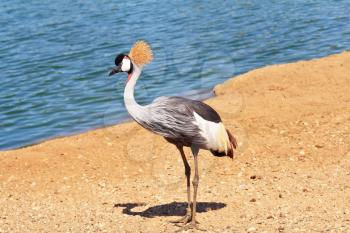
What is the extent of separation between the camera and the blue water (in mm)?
16969

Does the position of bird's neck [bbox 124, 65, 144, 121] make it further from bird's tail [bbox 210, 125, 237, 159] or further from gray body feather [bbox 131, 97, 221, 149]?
bird's tail [bbox 210, 125, 237, 159]

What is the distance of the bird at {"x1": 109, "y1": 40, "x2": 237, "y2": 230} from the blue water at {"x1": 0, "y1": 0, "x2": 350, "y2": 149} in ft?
21.9

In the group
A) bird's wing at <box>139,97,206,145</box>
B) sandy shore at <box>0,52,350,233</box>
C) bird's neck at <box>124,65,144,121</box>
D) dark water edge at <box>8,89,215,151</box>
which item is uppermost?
bird's neck at <box>124,65,144,121</box>

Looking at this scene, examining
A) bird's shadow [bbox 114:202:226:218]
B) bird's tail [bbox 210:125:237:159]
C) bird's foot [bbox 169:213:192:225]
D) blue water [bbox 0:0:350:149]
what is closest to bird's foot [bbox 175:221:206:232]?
bird's foot [bbox 169:213:192:225]

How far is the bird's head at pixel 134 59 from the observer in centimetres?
874

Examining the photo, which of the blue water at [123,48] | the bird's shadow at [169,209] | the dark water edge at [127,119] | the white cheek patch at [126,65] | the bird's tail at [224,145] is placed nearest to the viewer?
the white cheek patch at [126,65]

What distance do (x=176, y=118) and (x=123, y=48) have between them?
13612mm

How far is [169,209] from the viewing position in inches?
377

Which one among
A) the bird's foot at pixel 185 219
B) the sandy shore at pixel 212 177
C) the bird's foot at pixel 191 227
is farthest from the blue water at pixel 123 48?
the bird's foot at pixel 191 227

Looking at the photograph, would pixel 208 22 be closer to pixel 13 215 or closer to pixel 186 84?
pixel 186 84

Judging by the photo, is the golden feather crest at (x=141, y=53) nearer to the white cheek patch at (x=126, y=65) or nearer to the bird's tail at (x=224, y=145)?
the white cheek patch at (x=126, y=65)

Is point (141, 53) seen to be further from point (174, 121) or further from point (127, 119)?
point (127, 119)

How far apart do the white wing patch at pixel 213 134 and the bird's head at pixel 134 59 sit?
0.92 m

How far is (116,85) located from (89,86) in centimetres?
70
